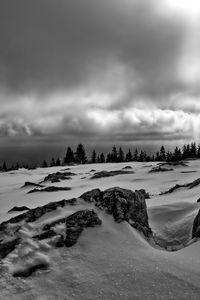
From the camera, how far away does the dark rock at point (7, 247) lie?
743cm

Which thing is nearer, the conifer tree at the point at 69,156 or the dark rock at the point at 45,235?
the dark rock at the point at 45,235

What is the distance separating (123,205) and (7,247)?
14.6 feet

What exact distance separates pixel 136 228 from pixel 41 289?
15.5ft

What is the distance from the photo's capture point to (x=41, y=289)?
5938 millimetres

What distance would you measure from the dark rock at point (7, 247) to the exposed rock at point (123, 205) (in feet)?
11.2

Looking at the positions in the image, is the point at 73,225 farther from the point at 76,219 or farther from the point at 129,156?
the point at 129,156

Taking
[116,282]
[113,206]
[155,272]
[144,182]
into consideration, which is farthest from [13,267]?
[144,182]

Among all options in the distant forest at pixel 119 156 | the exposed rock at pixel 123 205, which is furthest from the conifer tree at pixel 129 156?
the exposed rock at pixel 123 205

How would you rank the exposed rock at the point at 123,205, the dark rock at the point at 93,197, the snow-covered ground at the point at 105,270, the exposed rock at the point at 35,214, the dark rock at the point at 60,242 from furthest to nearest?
the dark rock at the point at 93,197, the exposed rock at the point at 123,205, the exposed rock at the point at 35,214, the dark rock at the point at 60,242, the snow-covered ground at the point at 105,270

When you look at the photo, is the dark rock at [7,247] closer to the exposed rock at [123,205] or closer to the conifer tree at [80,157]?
the exposed rock at [123,205]

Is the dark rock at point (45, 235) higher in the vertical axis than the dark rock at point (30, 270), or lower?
higher

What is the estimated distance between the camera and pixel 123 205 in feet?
34.1

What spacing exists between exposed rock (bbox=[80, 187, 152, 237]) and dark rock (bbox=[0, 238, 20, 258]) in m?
3.40

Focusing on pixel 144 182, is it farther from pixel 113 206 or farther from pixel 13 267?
pixel 13 267
